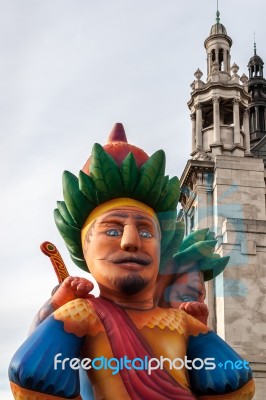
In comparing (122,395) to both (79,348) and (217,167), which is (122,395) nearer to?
(79,348)

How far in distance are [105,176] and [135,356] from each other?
2102 millimetres

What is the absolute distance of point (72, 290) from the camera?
23.9ft

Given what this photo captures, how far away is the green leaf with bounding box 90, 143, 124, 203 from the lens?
25.3ft

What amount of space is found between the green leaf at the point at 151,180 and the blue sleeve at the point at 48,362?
186cm

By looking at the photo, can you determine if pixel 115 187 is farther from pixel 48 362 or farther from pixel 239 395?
pixel 239 395

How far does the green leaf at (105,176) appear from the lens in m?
7.70

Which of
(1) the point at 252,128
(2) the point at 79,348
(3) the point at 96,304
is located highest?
(1) the point at 252,128

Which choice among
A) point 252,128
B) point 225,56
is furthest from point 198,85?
point 252,128

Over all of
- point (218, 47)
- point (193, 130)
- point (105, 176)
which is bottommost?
point (105, 176)

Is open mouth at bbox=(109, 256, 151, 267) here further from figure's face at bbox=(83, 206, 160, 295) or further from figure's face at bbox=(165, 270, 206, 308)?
figure's face at bbox=(165, 270, 206, 308)

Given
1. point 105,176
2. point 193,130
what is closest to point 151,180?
point 105,176

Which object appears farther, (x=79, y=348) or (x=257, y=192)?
(x=257, y=192)

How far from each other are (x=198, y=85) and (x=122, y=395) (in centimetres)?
2039

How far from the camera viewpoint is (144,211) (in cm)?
773
